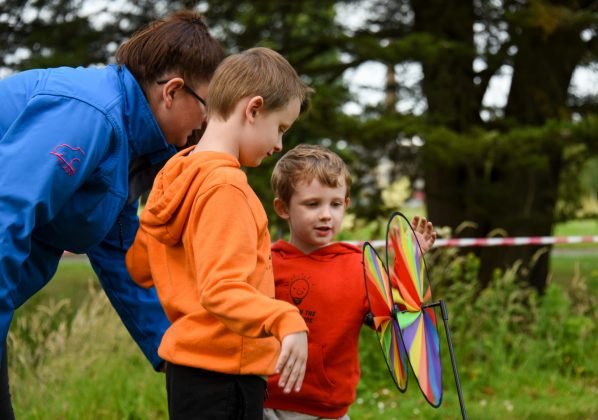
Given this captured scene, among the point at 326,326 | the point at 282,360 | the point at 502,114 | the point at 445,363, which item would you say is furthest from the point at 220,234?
the point at 502,114

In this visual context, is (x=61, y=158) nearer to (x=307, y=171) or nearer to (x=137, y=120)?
(x=137, y=120)

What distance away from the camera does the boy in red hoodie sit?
8.84 ft

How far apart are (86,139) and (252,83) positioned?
1.49 feet

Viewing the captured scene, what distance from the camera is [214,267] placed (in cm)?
196

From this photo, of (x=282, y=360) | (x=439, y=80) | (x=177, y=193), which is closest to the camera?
(x=282, y=360)

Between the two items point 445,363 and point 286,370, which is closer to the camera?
point 286,370

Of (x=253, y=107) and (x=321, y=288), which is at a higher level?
(x=253, y=107)

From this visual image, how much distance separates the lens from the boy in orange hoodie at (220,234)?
2.02 meters

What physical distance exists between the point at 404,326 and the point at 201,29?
1103mm

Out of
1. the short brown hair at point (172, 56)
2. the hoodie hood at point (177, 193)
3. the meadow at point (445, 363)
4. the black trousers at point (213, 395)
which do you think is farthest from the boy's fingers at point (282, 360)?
the meadow at point (445, 363)

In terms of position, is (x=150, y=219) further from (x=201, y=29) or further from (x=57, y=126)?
(x=201, y=29)

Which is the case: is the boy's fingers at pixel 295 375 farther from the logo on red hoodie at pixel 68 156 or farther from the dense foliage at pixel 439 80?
the dense foliage at pixel 439 80

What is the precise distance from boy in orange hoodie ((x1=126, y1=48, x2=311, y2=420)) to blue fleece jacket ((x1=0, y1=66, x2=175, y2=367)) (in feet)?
0.62

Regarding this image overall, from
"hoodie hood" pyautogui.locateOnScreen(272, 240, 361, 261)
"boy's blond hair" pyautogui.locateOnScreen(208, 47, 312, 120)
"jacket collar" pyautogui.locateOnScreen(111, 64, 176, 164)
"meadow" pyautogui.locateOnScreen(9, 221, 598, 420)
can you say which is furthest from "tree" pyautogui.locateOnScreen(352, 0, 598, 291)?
"boy's blond hair" pyautogui.locateOnScreen(208, 47, 312, 120)
